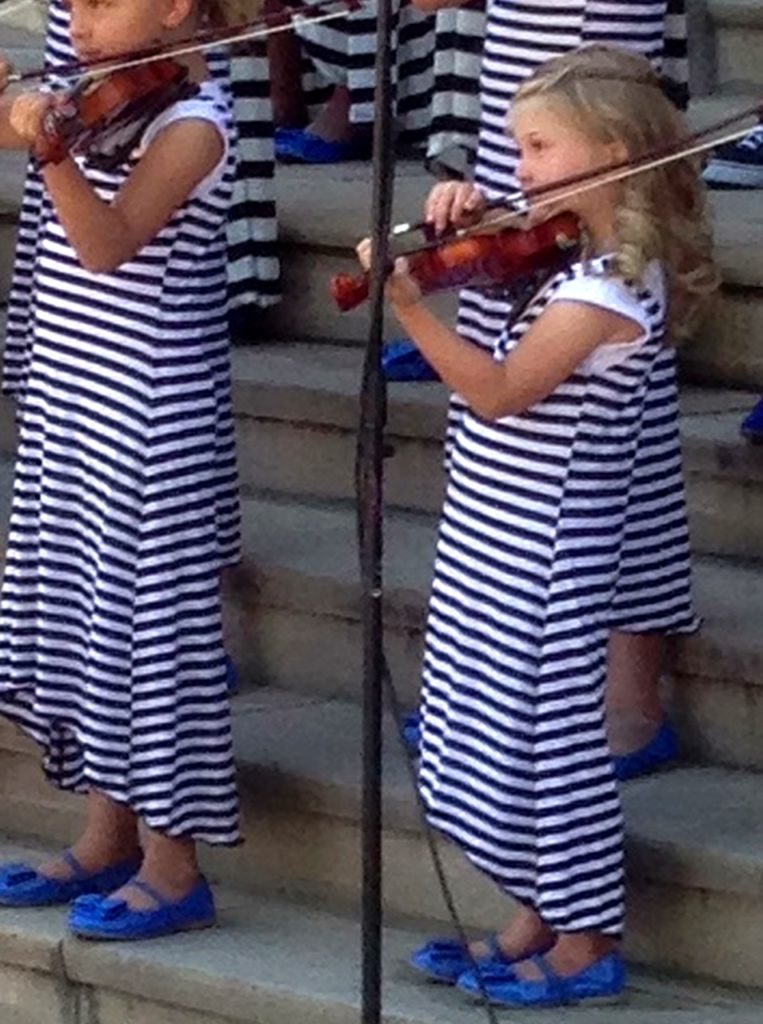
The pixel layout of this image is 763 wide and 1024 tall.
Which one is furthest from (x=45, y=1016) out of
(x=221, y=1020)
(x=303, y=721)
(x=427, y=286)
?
(x=427, y=286)

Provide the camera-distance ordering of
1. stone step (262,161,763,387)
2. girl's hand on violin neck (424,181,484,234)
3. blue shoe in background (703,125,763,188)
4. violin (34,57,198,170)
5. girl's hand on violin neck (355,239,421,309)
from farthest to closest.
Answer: blue shoe in background (703,125,763,188)
stone step (262,161,763,387)
violin (34,57,198,170)
girl's hand on violin neck (424,181,484,234)
girl's hand on violin neck (355,239,421,309)

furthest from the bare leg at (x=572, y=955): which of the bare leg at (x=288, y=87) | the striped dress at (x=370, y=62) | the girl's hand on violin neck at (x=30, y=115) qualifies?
the bare leg at (x=288, y=87)

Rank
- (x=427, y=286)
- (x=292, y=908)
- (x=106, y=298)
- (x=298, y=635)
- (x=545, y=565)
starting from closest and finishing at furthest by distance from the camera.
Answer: (x=427, y=286), (x=545, y=565), (x=106, y=298), (x=292, y=908), (x=298, y=635)

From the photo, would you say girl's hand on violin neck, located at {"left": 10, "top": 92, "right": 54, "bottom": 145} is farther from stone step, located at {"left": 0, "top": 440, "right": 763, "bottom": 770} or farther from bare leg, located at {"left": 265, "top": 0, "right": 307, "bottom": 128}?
bare leg, located at {"left": 265, "top": 0, "right": 307, "bottom": 128}

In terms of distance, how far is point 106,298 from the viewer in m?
3.58

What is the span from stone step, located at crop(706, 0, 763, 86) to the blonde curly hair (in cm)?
235

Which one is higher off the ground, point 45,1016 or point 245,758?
point 245,758

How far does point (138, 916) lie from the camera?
12.1 ft

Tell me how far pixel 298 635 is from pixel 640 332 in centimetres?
106

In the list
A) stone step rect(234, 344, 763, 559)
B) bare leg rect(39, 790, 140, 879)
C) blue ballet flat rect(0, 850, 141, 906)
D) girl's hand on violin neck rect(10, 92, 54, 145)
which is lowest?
blue ballet flat rect(0, 850, 141, 906)

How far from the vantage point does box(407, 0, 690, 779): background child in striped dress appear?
3652mm

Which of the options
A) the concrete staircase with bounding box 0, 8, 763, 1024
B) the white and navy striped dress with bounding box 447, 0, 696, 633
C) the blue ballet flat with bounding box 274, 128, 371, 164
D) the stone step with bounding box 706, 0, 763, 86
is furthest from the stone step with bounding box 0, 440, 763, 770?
the stone step with bounding box 706, 0, 763, 86

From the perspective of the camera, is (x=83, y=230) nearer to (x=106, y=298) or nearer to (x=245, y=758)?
(x=106, y=298)

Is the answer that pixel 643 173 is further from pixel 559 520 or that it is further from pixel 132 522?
pixel 132 522
